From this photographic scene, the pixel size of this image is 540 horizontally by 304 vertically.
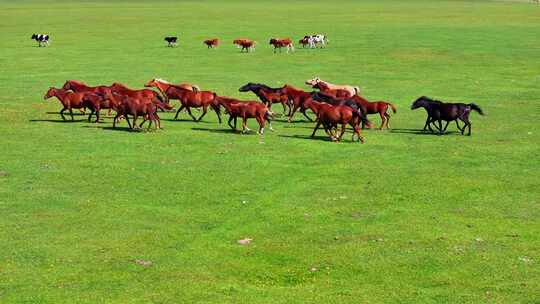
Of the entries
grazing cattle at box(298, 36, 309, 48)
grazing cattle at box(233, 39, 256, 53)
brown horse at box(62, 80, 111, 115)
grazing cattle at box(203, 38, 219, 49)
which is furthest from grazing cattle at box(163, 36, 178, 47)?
brown horse at box(62, 80, 111, 115)

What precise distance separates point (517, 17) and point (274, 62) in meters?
50.4

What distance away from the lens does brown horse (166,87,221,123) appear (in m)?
29.1

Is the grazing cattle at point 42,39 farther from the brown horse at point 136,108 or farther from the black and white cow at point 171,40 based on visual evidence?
the brown horse at point 136,108

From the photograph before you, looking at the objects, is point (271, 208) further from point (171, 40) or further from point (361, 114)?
point (171, 40)

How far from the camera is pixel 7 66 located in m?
46.8

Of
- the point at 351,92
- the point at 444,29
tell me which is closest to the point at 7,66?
the point at 351,92

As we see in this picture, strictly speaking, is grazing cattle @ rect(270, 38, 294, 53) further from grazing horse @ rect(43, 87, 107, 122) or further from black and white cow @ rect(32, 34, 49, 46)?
grazing horse @ rect(43, 87, 107, 122)

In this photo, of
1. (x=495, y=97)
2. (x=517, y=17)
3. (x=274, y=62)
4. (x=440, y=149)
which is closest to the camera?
(x=440, y=149)

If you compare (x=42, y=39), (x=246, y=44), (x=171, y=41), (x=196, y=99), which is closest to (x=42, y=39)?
(x=42, y=39)

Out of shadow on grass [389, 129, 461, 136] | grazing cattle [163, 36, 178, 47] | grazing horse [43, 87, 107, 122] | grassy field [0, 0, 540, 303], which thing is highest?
grazing horse [43, 87, 107, 122]

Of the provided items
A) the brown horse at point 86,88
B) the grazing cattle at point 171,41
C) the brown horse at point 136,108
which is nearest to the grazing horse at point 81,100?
the brown horse at point 86,88

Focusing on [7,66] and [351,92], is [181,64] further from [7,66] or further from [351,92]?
[351,92]

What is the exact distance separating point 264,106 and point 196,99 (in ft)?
11.6

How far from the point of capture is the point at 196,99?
96.4 feet
